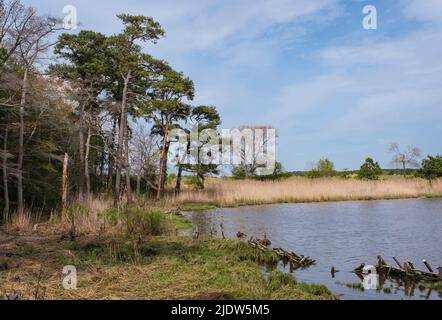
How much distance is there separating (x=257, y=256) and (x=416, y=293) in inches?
148

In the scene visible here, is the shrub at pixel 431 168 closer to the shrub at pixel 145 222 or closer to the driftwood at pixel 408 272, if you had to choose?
the shrub at pixel 145 222

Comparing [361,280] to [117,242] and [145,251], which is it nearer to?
[145,251]

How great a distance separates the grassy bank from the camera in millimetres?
6883

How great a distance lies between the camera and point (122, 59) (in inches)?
1007

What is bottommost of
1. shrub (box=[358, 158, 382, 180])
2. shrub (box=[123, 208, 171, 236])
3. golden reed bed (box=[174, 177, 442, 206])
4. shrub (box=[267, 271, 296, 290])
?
shrub (box=[267, 271, 296, 290])

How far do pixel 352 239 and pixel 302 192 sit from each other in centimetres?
1877

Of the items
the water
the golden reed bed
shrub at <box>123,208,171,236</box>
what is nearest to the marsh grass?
the water

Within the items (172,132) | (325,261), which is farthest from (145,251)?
(172,132)

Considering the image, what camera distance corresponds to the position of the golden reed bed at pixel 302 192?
32.1 metres

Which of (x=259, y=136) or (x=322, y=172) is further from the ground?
(x=259, y=136)

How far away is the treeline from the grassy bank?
2.99m

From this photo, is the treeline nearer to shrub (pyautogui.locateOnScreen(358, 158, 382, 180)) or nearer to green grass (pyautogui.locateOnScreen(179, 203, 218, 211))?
green grass (pyautogui.locateOnScreen(179, 203, 218, 211))

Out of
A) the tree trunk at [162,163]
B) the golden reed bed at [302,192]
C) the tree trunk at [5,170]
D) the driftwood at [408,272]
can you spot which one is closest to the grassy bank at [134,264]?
the driftwood at [408,272]

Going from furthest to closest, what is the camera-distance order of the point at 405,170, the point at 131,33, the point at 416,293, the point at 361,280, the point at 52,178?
the point at 405,170, the point at 131,33, the point at 52,178, the point at 361,280, the point at 416,293
